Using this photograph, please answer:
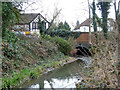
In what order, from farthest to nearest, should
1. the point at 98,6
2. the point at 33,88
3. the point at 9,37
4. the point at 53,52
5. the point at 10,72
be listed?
the point at 98,6
the point at 53,52
the point at 9,37
the point at 10,72
the point at 33,88

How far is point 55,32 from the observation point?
2405 centimetres

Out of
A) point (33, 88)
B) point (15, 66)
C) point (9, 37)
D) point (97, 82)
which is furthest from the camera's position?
point (9, 37)

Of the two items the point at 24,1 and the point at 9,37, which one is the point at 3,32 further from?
the point at 24,1

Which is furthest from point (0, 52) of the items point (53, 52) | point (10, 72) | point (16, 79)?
point (53, 52)

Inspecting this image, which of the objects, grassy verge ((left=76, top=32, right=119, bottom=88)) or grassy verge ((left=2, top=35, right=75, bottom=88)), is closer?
grassy verge ((left=76, top=32, right=119, bottom=88))

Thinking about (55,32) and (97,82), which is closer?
(97,82)

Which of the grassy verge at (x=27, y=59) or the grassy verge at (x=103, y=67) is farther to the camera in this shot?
the grassy verge at (x=27, y=59)

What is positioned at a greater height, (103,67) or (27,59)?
(103,67)

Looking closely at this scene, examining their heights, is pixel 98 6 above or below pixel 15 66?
above

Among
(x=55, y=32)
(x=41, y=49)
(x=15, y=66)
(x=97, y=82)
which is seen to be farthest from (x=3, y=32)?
(x=55, y=32)

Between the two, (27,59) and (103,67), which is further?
(27,59)

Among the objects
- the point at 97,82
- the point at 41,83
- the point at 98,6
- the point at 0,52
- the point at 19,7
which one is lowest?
the point at 41,83

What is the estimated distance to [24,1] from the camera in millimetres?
11914

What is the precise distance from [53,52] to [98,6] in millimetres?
9229
